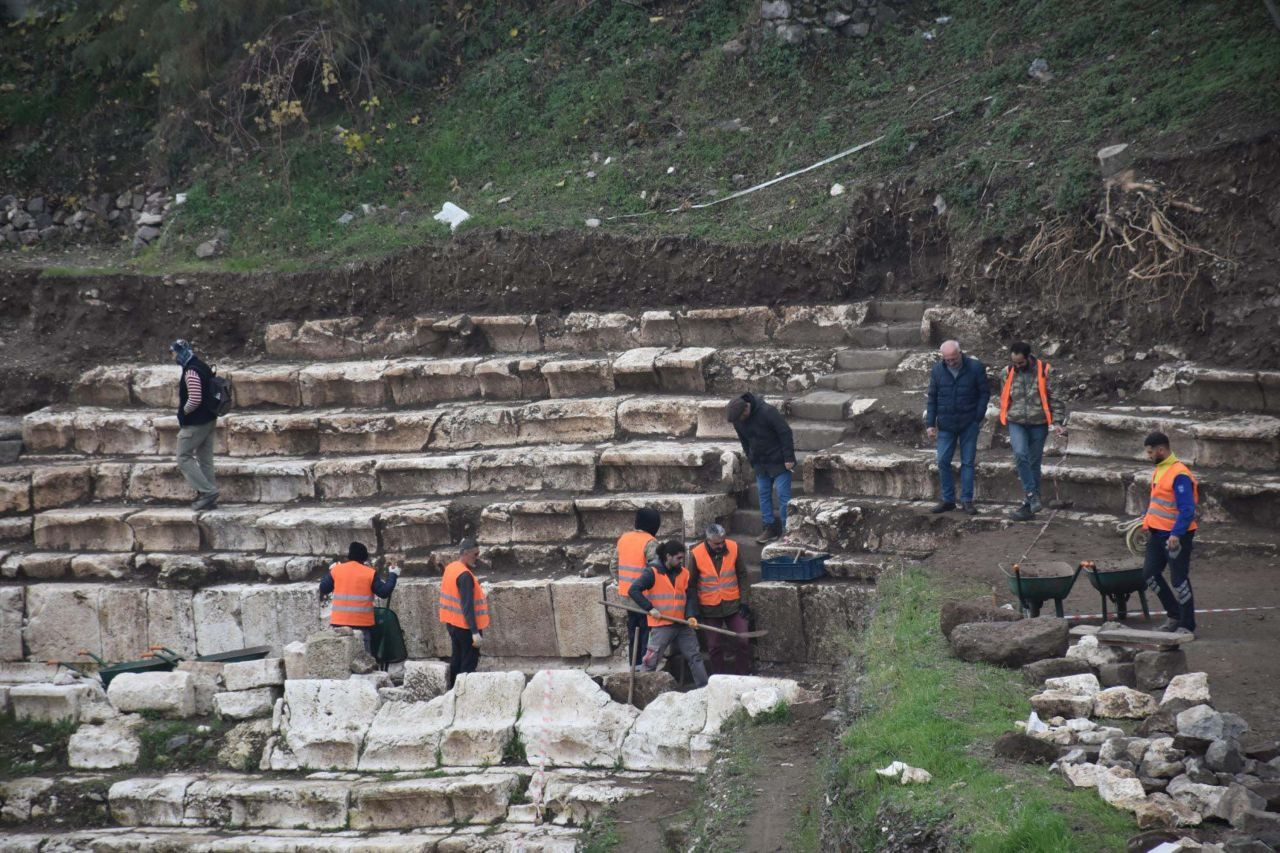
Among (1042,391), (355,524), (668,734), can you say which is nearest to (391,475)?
(355,524)

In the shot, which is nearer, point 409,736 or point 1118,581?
point 1118,581

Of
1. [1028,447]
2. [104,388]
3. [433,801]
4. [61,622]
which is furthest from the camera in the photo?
[104,388]

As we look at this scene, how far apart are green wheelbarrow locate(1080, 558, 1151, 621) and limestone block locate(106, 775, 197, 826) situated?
270 inches

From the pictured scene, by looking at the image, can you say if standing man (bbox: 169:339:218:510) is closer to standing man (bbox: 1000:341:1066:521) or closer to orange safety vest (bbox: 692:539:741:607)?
orange safety vest (bbox: 692:539:741:607)

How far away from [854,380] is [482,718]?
5.14m

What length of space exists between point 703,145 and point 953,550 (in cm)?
773

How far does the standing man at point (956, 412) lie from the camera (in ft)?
36.5

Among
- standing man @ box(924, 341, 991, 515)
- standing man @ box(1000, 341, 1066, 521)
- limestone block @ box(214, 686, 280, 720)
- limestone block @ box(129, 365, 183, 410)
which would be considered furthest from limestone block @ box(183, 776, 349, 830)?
limestone block @ box(129, 365, 183, 410)

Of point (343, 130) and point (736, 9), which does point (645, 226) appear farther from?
point (343, 130)

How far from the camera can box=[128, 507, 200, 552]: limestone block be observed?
46.4 feet

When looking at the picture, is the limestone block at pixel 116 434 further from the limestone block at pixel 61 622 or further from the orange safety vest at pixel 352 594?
the orange safety vest at pixel 352 594

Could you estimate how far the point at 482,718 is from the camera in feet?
34.1

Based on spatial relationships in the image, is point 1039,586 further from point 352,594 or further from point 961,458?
point 352,594

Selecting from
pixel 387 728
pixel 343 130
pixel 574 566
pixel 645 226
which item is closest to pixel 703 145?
pixel 645 226
